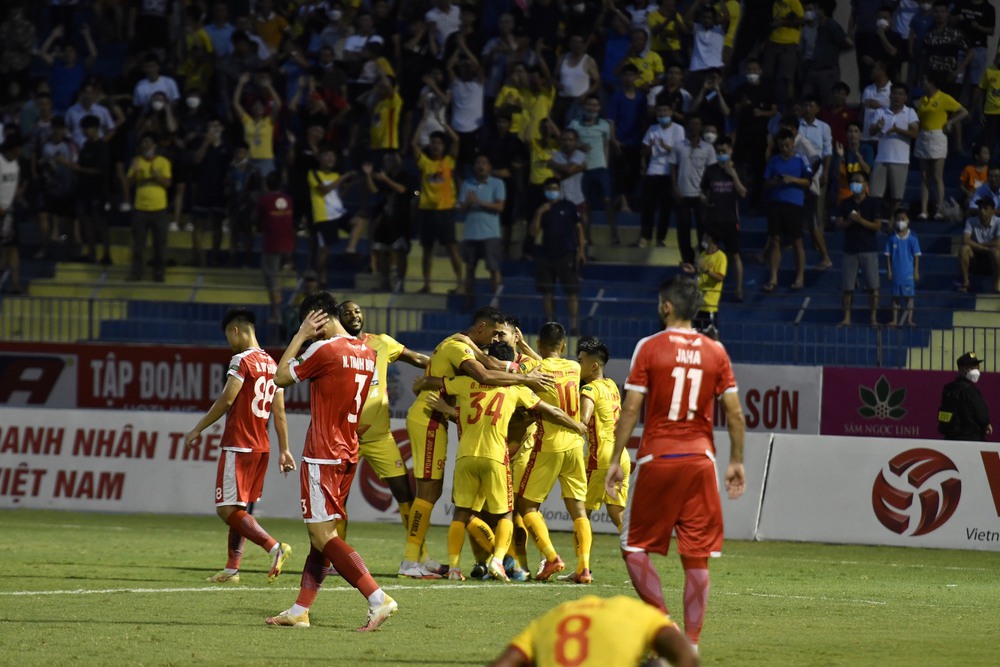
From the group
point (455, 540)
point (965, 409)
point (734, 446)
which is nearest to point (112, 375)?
point (455, 540)

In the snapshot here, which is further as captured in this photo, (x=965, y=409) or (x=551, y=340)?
(x=965, y=409)

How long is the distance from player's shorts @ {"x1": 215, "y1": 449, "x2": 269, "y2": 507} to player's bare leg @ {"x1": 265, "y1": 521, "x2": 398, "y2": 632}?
301 cm

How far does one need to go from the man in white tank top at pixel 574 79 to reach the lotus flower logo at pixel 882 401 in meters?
7.37

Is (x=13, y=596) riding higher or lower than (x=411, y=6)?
lower

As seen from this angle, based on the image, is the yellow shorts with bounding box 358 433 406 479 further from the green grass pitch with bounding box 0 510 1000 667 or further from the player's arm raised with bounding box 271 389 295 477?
the player's arm raised with bounding box 271 389 295 477

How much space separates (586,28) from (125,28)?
34.1ft

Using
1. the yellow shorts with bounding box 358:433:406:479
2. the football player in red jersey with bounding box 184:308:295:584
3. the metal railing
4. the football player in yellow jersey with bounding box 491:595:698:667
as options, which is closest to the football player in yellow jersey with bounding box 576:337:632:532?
the yellow shorts with bounding box 358:433:406:479

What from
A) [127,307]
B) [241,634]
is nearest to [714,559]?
[241,634]

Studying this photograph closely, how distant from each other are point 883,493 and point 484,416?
22.8ft

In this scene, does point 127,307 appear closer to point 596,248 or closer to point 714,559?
point 596,248

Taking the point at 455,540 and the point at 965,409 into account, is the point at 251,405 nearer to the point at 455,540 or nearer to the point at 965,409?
the point at 455,540

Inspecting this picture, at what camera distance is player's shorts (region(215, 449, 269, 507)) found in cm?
1445

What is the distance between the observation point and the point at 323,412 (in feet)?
37.5

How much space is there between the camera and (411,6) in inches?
1179
